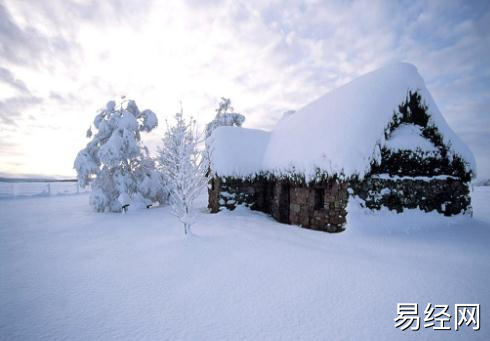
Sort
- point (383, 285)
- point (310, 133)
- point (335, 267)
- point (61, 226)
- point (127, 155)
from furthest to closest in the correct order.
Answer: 1. point (127, 155)
2. point (310, 133)
3. point (61, 226)
4. point (335, 267)
5. point (383, 285)

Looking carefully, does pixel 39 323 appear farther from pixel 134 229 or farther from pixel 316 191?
pixel 316 191

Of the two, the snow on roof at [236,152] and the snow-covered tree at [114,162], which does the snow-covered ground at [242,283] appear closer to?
the snow on roof at [236,152]

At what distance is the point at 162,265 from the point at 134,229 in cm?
386

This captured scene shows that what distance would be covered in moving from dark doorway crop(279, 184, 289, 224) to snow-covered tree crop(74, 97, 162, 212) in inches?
295


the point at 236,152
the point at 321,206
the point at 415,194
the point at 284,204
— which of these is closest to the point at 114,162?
the point at 236,152

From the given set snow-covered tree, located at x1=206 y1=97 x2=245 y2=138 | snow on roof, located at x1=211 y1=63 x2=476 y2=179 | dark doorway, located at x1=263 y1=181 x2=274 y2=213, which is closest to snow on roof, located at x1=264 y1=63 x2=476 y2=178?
snow on roof, located at x1=211 y1=63 x2=476 y2=179

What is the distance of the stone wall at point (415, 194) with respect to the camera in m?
6.49

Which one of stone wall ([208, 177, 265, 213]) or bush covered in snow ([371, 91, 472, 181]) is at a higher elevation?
bush covered in snow ([371, 91, 472, 181])

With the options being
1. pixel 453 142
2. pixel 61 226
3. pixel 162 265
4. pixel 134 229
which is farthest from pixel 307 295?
pixel 61 226

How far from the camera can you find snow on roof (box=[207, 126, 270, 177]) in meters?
10.8

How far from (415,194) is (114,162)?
41.9ft

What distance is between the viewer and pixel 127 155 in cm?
1247

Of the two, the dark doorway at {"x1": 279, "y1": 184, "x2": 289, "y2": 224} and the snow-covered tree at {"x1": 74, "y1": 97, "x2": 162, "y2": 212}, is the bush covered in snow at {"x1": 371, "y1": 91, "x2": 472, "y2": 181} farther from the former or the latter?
the snow-covered tree at {"x1": 74, "y1": 97, "x2": 162, "y2": 212}

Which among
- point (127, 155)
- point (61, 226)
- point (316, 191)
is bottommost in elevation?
point (61, 226)
